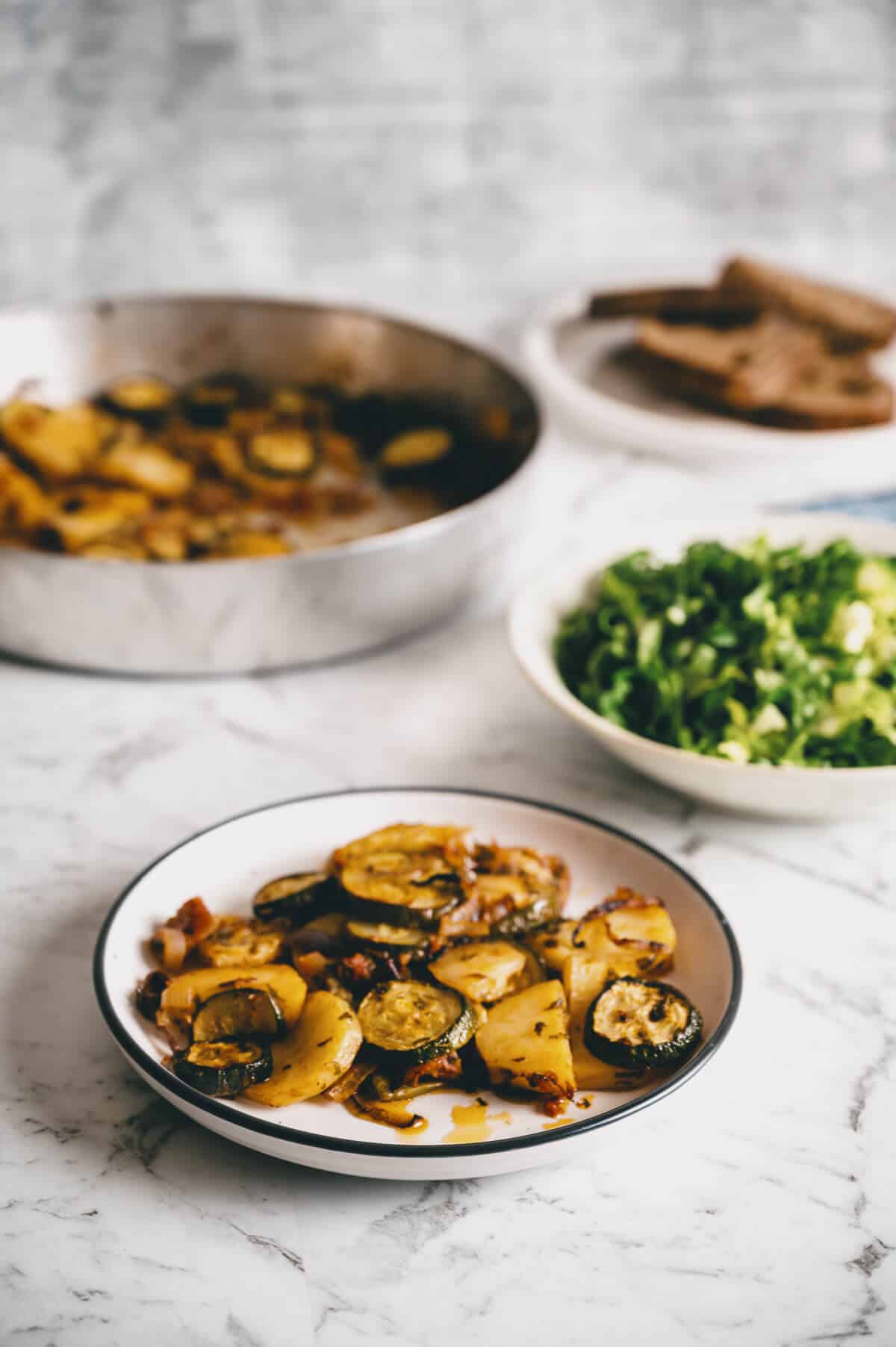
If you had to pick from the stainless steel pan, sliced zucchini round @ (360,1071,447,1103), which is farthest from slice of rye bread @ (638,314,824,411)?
sliced zucchini round @ (360,1071,447,1103)

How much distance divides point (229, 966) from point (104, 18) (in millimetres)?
1575

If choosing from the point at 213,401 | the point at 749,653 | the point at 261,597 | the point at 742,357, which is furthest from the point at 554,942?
the point at 742,357

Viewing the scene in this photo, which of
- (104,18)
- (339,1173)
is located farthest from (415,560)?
(104,18)

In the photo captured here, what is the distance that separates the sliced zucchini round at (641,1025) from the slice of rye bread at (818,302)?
1.28 metres

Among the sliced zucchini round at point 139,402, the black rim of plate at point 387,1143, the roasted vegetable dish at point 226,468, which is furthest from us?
the sliced zucchini round at point 139,402

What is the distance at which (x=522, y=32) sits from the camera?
81.7 inches

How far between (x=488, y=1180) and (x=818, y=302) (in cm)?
144

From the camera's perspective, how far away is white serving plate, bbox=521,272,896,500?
5.60 ft

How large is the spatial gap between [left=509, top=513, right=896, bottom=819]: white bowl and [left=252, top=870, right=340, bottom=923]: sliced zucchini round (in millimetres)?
261

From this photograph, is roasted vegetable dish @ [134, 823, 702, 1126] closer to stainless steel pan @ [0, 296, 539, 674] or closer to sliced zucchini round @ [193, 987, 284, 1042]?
sliced zucchini round @ [193, 987, 284, 1042]

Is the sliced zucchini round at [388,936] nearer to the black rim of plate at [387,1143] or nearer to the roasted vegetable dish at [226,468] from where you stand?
the black rim of plate at [387,1143]

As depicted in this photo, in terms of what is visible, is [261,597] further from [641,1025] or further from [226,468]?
[641,1025]

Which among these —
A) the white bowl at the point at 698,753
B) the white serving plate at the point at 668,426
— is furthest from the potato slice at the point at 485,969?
the white serving plate at the point at 668,426

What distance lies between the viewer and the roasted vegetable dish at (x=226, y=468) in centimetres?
140
